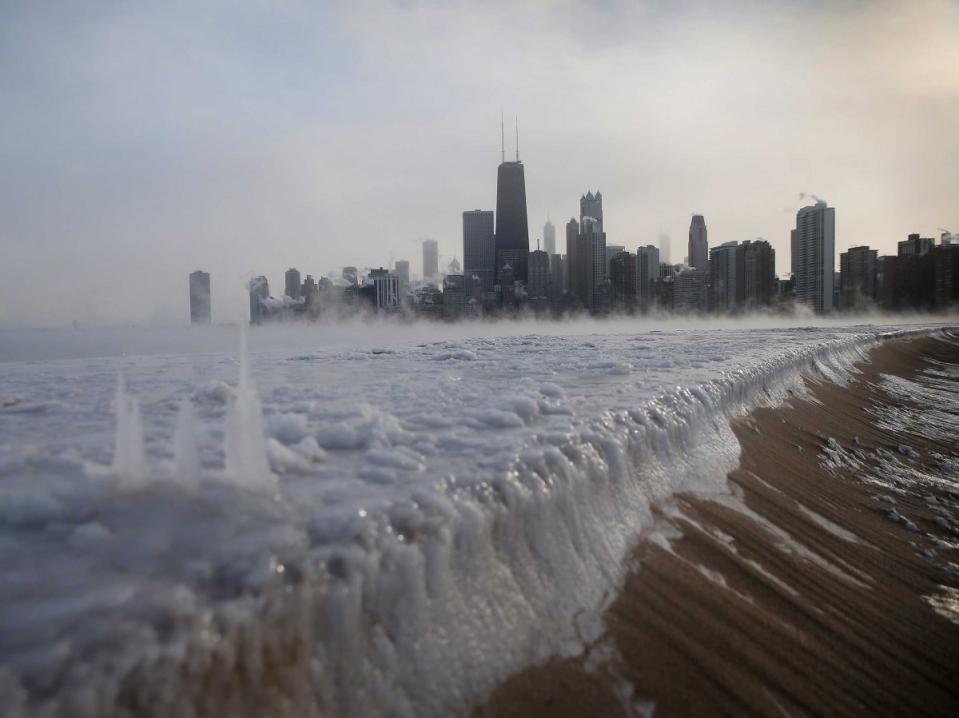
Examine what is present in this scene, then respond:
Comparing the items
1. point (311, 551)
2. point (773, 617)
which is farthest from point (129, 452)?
point (773, 617)

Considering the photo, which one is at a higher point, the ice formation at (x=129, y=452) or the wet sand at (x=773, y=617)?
the ice formation at (x=129, y=452)

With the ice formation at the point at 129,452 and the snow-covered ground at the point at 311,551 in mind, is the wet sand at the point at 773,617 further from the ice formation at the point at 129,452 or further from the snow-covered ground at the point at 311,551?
the ice formation at the point at 129,452

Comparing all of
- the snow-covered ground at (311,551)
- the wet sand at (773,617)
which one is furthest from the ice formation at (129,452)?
the wet sand at (773,617)

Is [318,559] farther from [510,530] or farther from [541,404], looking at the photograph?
[541,404]

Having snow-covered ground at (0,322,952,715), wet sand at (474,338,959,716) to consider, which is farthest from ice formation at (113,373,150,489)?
wet sand at (474,338,959,716)

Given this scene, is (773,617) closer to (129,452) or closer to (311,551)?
(311,551)

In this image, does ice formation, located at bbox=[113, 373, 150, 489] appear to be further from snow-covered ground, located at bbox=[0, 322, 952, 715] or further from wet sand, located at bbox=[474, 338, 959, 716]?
wet sand, located at bbox=[474, 338, 959, 716]

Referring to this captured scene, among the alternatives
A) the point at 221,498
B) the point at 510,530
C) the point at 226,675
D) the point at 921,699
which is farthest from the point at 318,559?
the point at 921,699

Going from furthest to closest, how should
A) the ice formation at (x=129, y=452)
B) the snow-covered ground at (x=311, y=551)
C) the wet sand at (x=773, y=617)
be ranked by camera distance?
the ice formation at (x=129, y=452) < the wet sand at (x=773, y=617) < the snow-covered ground at (x=311, y=551)

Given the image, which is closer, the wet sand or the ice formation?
the wet sand

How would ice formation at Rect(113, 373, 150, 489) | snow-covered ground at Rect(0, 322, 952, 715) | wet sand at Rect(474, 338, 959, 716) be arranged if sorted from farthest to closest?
1. ice formation at Rect(113, 373, 150, 489)
2. wet sand at Rect(474, 338, 959, 716)
3. snow-covered ground at Rect(0, 322, 952, 715)
